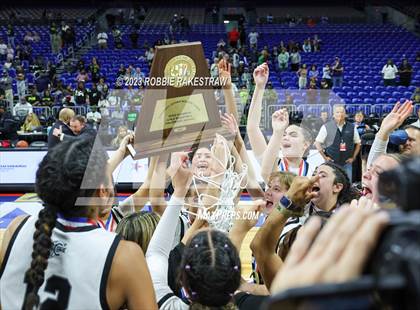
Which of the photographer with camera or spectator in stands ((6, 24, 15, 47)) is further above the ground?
the photographer with camera

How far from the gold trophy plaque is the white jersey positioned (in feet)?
3.74

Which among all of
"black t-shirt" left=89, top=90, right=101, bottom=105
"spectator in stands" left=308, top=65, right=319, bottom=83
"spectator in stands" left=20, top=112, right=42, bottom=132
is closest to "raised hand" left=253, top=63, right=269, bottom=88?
"spectator in stands" left=20, top=112, right=42, bottom=132

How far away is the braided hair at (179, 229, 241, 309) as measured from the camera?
1.65 metres

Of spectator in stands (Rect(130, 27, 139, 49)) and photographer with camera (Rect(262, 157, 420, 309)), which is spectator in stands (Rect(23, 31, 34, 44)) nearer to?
spectator in stands (Rect(130, 27, 139, 49))

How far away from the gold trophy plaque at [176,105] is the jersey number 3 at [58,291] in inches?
48.6

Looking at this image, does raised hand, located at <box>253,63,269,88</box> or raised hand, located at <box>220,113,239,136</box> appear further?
raised hand, located at <box>253,63,269,88</box>

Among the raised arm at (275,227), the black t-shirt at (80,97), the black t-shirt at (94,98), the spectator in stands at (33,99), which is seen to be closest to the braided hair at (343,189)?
the raised arm at (275,227)

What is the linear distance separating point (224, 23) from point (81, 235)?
23214 millimetres

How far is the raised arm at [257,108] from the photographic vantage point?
3.32 m

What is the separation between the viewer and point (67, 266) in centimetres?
159

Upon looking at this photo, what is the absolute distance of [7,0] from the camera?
2534cm

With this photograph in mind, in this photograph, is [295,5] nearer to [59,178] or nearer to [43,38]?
[43,38]

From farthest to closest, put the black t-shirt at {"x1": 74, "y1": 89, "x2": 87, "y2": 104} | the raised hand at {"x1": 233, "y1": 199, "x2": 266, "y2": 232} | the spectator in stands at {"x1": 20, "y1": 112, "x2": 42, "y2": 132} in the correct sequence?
1. the black t-shirt at {"x1": 74, "y1": 89, "x2": 87, "y2": 104}
2. the spectator in stands at {"x1": 20, "y1": 112, "x2": 42, "y2": 132}
3. the raised hand at {"x1": 233, "y1": 199, "x2": 266, "y2": 232}

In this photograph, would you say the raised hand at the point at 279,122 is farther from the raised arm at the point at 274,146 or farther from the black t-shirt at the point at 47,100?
the black t-shirt at the point at 47,100
